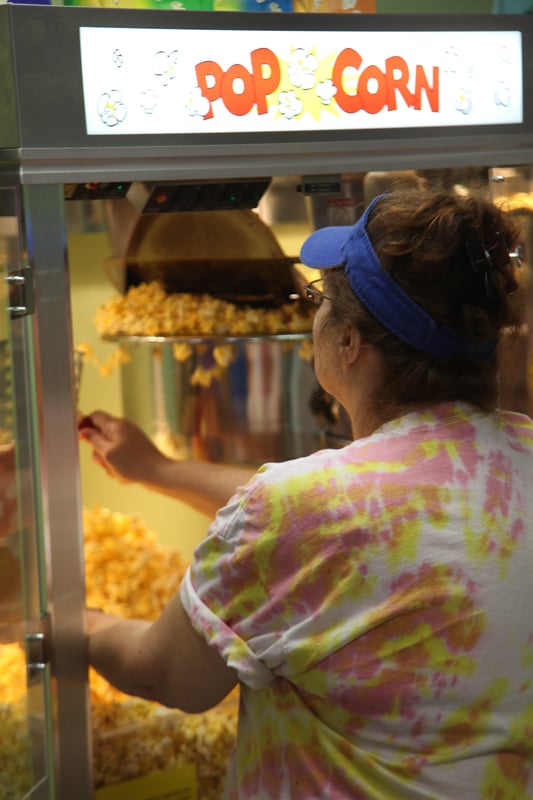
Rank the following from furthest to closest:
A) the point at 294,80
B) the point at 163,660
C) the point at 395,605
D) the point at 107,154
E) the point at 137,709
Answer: the point at 137,709, the point at 294,80, the point at 107,154, the point at 163,660, the point at 395,605

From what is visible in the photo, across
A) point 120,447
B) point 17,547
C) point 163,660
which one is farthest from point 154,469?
point 163,660

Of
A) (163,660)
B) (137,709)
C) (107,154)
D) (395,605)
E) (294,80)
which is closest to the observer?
(395,605)

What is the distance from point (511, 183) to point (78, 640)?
3.45 feet

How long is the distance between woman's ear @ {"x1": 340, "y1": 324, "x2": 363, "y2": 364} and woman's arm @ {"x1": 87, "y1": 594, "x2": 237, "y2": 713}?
13.9 inches

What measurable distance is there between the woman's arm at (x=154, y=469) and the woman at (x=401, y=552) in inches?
23.4

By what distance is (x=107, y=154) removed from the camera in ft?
4.64

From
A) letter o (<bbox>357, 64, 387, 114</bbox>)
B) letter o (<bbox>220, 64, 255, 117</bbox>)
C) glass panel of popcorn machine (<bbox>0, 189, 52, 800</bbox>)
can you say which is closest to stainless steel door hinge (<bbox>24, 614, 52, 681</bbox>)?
glass panel of popcorn machine (<bbox>0, 189, 52, 800</bbox>)

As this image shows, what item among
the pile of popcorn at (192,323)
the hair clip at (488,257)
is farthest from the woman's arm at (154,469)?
the hair clip at (488,257)

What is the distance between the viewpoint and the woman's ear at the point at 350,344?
1135 millimetres

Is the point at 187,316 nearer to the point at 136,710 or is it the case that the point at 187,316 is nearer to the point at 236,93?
the point at 236,93

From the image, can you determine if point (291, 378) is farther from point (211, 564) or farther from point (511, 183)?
point (211, 564)

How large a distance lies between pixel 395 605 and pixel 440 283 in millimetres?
337

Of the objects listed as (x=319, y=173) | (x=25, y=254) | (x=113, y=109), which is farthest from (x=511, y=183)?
(x=25, y=254)

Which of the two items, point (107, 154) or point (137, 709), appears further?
point (137, 709)
